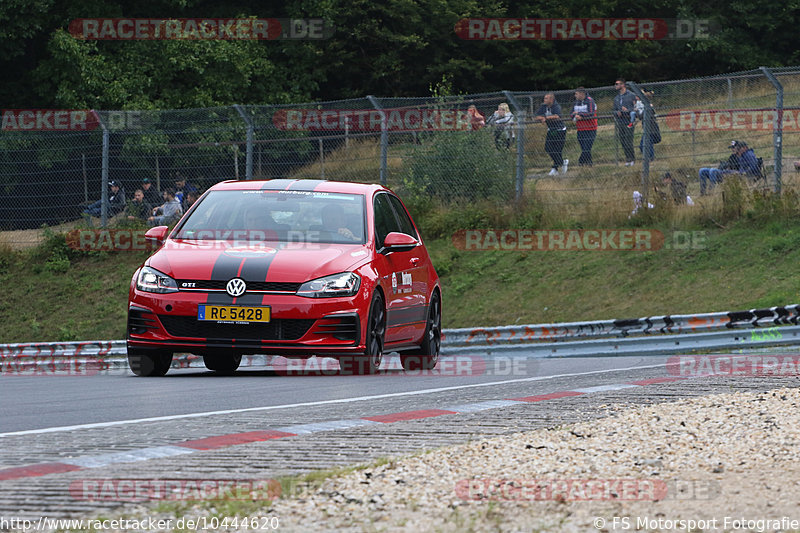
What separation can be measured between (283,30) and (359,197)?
30.0 meters

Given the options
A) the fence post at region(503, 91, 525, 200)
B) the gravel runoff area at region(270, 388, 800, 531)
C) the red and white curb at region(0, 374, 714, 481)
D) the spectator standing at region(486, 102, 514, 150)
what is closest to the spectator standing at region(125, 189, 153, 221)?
the spectator standing at region(486, 102, 514, 150)

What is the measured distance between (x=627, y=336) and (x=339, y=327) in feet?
21.6

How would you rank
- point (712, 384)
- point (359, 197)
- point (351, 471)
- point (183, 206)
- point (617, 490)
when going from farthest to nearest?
1. point (183, 206)
2. point (359, 197)
3. point (712, 384)
4. point (351, 471)
5. point (617, 490)

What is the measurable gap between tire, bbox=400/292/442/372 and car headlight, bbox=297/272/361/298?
205 centimetres

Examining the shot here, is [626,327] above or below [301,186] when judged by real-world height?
below

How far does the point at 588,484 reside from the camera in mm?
4934

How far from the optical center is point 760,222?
20.0 meters

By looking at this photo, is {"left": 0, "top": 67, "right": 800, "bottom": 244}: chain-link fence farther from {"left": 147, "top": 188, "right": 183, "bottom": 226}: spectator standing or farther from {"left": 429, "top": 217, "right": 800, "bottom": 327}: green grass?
{"left": 429, "top": 217, "right": 800, "bottom": 327}: green grass

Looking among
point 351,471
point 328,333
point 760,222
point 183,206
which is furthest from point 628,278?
point 351,471

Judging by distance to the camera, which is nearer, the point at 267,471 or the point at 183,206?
the point at 267,471

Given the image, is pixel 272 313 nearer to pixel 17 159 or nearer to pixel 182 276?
pixel 182 276

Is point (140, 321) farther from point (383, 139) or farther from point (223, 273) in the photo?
point (383, 139)

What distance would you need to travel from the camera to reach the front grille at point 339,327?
396 inches

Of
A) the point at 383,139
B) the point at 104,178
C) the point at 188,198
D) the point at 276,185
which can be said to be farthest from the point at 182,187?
the point at 276,185
